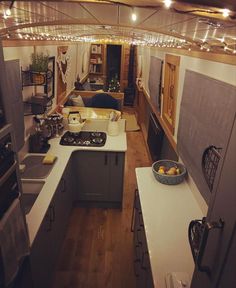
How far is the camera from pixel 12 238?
1074mm

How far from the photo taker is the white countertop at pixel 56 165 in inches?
63.6

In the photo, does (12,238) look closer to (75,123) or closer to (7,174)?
(7,174)

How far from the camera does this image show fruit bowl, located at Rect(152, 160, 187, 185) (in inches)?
80.0

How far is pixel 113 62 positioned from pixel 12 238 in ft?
25.3

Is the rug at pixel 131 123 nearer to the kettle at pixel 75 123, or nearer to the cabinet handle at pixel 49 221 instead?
the kettle at pixel 75 123

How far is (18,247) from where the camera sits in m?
1.14

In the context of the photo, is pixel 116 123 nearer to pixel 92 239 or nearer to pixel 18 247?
pixel 92 239

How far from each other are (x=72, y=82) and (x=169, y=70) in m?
2.66

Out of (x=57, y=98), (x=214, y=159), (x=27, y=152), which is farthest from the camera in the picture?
(x=57, y=98)

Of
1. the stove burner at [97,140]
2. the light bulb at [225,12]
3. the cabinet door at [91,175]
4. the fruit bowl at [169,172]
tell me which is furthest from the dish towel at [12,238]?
the stove burner at [97,140]

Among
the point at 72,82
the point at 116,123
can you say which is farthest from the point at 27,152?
the point at 72,82

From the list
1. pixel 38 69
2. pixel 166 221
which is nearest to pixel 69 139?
pixel 38 69

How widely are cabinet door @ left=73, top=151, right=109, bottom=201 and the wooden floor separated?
0.75 feet

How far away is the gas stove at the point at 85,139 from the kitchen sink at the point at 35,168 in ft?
1.45
